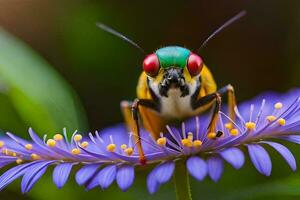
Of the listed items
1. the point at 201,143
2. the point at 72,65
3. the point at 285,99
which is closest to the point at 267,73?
the point at 72,65

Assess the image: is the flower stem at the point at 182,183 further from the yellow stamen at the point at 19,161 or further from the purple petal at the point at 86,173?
the yellow stamen at the point at 19,161

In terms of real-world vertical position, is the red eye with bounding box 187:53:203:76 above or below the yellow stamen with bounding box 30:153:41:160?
above

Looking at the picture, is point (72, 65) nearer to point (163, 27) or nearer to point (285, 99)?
point (163, 27)

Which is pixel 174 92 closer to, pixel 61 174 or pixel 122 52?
pixel 61 174

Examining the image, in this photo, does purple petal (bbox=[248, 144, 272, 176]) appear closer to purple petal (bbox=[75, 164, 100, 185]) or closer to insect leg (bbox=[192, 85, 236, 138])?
insect leg (bbox=[192, 85, 236, 138])

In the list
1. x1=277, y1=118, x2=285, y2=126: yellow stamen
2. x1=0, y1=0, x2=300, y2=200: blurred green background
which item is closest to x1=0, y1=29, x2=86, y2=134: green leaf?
x1=0, y1=0, x2=300, y2=200: blurred green background
